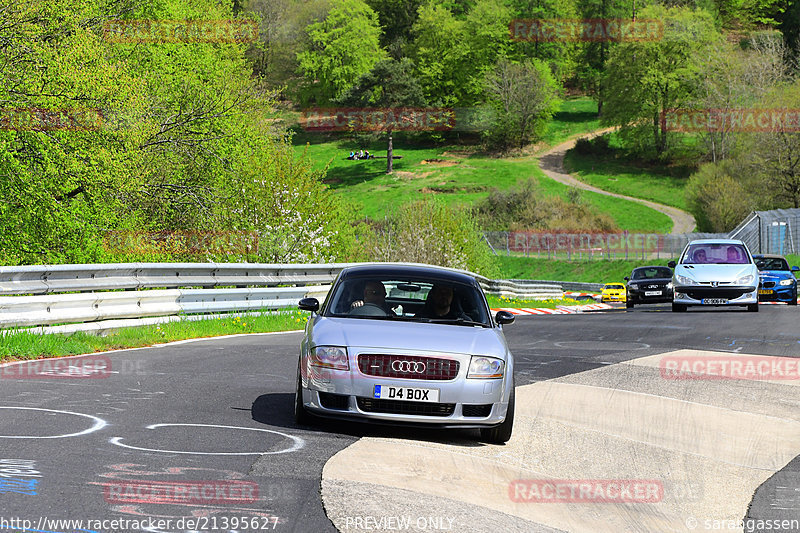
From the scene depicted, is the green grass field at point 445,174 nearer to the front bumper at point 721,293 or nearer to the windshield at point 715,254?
the windshield at point 715,254

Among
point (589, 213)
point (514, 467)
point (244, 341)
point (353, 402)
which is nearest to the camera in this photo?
point (514, 467)

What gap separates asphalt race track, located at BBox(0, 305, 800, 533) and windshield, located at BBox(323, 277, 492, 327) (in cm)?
104

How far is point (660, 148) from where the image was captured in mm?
111625

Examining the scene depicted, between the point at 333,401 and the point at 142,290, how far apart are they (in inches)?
372

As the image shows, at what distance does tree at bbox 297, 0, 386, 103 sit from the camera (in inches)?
5315

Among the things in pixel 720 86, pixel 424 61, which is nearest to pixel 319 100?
pixel 424 61

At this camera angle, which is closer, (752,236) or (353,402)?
(353,402)

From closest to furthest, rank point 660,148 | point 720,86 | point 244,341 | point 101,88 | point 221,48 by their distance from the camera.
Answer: point 244,341
point 101,88
point 221,48
point 720,86
point 660,148

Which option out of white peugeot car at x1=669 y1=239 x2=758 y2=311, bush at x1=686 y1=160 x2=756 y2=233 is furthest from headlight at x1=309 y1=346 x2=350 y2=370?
bush at x1=686 y1=160 x2=756 y2=233

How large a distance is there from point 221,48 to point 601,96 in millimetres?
91696

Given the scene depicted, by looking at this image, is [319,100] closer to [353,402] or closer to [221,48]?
[221,48]

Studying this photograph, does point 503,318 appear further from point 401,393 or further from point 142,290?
point 142,290

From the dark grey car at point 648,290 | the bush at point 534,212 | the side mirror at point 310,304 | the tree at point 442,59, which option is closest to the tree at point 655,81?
the bush at point 534,212

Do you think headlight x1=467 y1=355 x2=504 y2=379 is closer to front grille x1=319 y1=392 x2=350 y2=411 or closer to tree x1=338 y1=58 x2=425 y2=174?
front grille x1=319 y1=392 x2=350 y2=411
